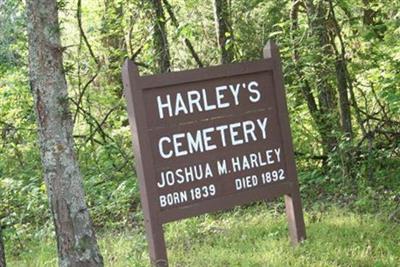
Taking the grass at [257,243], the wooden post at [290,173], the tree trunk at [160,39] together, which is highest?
the tree trunk at [160,39]

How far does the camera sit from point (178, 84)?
16.8 ft

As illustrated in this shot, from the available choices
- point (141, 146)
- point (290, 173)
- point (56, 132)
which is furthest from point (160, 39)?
point (56, 132)

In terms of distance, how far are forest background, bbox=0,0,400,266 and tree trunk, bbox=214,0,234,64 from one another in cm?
2

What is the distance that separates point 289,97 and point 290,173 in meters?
4.47

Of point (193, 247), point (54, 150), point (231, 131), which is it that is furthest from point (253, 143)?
point (54, 150)

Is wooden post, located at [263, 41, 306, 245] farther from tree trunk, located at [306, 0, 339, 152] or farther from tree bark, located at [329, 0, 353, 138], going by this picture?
tree bark, located at [329, 0, 353, 138]

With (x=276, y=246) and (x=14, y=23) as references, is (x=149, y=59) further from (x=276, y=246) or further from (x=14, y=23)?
(x=276, y=246)

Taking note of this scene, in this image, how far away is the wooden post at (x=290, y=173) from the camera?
572 cm

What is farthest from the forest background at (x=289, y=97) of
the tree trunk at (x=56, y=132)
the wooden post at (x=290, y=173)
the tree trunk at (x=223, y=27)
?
the tree trunk at (x=56, y=132)

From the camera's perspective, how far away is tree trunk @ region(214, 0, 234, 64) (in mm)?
9062

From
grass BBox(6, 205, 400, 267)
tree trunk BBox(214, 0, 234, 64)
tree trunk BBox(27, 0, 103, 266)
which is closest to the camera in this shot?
tree trunk BBox(27, 0, 103, 266)

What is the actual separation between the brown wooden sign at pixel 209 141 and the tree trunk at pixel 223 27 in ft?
10.9

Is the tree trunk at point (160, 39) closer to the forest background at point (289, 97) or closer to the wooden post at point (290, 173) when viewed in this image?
the forest background at point (289, 97)

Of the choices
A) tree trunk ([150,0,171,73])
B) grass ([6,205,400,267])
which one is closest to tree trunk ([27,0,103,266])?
grass ([6,205,400,267])
